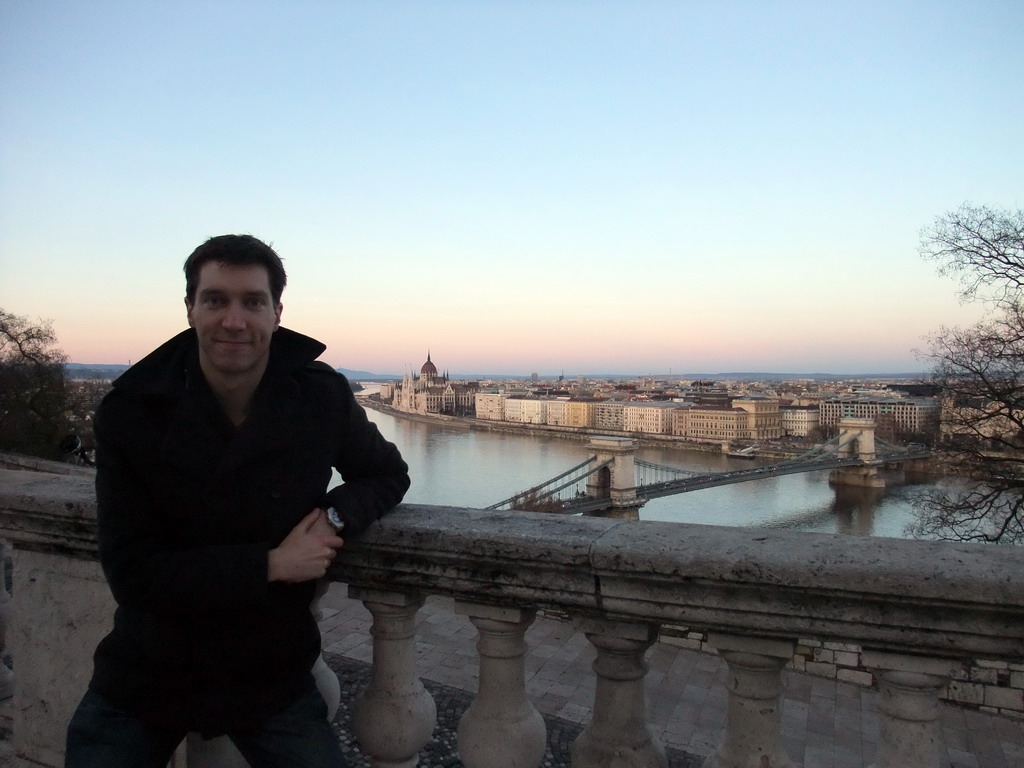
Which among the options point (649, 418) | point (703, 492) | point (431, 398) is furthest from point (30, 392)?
point (431, 398)

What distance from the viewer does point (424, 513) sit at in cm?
104

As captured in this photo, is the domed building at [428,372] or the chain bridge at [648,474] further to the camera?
the domed building at [428,372]

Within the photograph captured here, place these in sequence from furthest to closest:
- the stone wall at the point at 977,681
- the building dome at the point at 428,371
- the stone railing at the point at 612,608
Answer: the building dome at the point at 428,371, the stone wall at the point at 977,681, the stone railing at the point at 612,608

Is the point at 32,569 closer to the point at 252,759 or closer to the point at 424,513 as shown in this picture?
the point at 252,759

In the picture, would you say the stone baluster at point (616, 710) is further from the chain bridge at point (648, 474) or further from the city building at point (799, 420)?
the city building at point (799, 420)

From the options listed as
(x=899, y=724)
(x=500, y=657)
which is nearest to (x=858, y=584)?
(x=899, y=724)

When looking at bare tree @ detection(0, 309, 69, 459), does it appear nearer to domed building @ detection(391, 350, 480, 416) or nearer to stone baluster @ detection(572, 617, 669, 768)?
stone baluster @ detection(572, 617, 669, 768)

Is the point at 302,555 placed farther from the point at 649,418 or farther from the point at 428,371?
the point at 428,371

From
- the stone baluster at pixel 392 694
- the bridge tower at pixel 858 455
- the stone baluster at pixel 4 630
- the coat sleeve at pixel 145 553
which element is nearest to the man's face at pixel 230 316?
the coat sleeve at pixel 145 553

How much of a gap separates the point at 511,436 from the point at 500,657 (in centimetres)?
4775

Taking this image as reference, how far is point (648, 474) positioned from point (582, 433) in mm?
16918

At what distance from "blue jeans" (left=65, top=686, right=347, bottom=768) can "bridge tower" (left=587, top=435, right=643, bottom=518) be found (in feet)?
63.5

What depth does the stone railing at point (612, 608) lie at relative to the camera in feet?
2.52

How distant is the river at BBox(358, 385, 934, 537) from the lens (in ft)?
64.9
